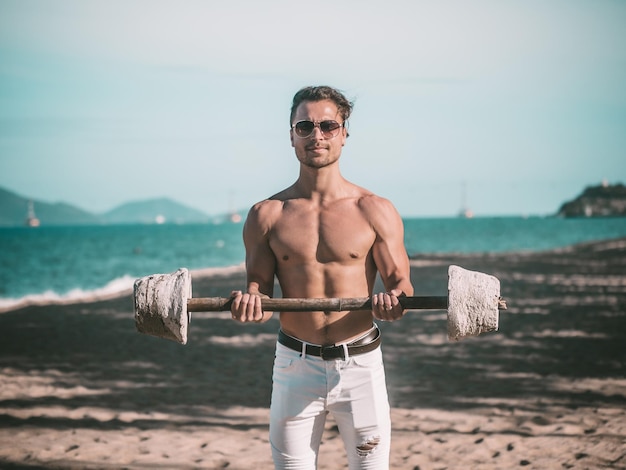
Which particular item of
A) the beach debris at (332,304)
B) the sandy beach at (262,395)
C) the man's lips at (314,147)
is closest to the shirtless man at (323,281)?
the man's lips at (314,147)

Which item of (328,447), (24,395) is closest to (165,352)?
(24,395)

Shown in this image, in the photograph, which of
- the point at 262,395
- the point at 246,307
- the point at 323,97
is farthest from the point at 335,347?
the point at 262,395

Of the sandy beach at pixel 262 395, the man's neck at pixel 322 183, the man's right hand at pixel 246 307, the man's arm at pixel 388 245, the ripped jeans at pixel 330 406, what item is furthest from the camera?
the sandy beach at pixel 262 395

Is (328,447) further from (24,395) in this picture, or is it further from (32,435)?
(24,395)

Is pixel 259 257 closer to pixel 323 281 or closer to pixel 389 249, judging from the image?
pixel 323 281

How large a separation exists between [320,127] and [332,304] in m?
0.91

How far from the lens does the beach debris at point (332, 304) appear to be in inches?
128

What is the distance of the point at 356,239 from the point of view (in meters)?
3.48

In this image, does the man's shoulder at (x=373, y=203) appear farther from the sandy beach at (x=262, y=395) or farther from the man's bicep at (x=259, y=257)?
the sandy beach at (x=262, y=395)

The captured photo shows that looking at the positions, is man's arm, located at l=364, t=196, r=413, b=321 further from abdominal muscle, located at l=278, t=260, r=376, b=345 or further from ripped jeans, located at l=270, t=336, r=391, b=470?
ripped jeans, located at l=270, t=336, r=391, b=470

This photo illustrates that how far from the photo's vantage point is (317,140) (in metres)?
3.42

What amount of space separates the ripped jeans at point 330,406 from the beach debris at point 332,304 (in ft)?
1.07

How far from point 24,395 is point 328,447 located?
4.43 m

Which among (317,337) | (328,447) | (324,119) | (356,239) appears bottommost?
(328,447)
